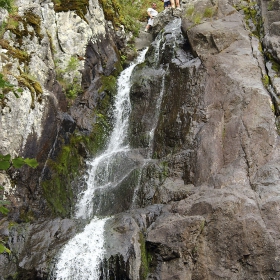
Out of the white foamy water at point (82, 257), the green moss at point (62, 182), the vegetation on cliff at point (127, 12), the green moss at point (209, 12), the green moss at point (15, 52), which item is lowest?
the white foamy water at point (82, 257)

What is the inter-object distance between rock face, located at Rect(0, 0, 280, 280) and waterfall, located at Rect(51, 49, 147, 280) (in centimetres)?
31

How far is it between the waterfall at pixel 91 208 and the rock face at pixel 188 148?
31 centimetres

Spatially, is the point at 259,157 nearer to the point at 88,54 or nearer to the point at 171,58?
the point at 171,58

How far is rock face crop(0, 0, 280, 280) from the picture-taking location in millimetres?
7285

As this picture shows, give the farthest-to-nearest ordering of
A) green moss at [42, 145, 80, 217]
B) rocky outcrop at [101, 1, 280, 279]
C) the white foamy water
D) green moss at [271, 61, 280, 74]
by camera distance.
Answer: green moss at [271, 61, 280, 74]
green moss at [42, 145, 80, 217]
the white foamy water
rocky outcrop at [101, 1, 280, 279]

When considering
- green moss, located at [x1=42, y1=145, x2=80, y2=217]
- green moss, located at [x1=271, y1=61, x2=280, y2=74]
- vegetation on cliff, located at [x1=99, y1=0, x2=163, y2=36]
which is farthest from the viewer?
vegetation on cliff, located at [x1=99, y1=0, x2=163, y2=36]

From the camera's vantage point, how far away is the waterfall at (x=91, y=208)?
743 centimetres

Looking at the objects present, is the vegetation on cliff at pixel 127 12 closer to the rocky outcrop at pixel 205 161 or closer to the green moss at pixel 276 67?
the rocky outcrop at pixel 205 161

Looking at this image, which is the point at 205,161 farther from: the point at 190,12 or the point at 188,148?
the point at 190,12

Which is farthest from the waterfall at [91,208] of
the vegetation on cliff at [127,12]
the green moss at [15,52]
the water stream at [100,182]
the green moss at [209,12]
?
the green moss at [15,52]

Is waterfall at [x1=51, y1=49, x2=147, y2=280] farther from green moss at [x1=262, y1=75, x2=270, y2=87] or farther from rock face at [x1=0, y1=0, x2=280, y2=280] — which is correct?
green moss at [x1=262, y1=75, x2=270, y2=87]

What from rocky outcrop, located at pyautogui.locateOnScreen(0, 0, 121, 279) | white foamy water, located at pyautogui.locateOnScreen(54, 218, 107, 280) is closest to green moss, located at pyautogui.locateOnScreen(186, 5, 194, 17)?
rocky outcrop, located at pyautogui.locateOnScreen(0, 0, 121, 279)

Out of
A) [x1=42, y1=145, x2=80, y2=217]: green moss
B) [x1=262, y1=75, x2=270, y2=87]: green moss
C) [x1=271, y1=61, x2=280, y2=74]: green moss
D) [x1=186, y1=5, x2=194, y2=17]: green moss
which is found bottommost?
[x1=42, y1=145, x2=80, y2=217]: green moss

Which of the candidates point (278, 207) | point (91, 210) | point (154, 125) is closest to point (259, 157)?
point (278, 207)
